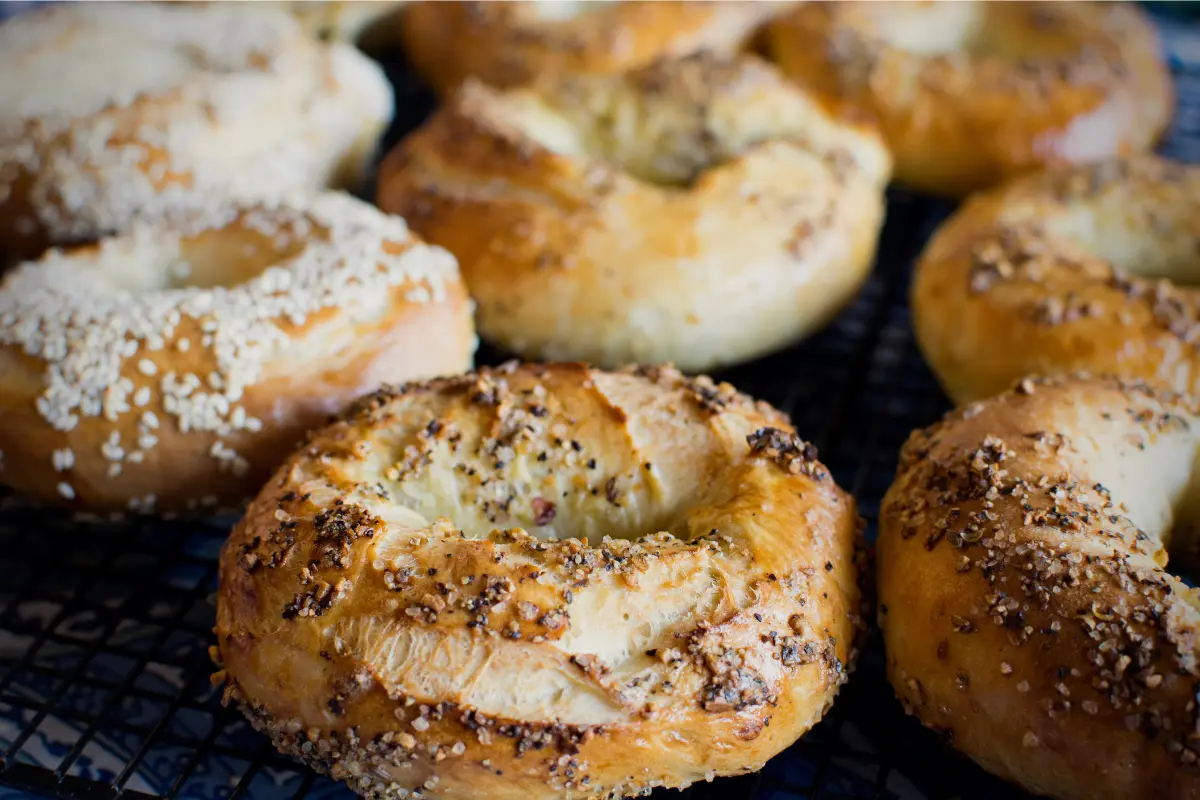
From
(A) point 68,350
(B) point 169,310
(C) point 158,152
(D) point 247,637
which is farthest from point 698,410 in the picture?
(C) point 158,152

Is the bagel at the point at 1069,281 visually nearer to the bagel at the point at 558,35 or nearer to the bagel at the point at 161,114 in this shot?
the bagel at the point at 558,35

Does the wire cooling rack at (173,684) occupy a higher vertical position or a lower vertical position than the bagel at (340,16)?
lower

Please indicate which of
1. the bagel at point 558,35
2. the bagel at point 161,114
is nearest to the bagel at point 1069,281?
the bagel at point 558,35

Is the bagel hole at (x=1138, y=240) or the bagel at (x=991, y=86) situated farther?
the bagel at (x=991, y=86)

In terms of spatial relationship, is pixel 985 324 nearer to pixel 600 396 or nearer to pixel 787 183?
pixel 787 183

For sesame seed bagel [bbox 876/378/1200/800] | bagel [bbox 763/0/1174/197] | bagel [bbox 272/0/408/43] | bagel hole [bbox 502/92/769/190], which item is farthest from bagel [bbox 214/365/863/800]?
bagel [bbox 272/0/408/43]

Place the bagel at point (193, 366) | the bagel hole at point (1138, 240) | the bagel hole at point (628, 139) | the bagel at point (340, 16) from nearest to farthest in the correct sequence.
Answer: the bagel at point (193, 366) < the bagel hole at point (1138, 240) < the bagel hole at point (628, 139) < the bagel at point (340, 16)

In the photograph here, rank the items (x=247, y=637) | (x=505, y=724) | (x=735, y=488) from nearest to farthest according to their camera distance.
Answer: (x=505, y=724) → (x=247, y=637) → (x=735, y=488)
